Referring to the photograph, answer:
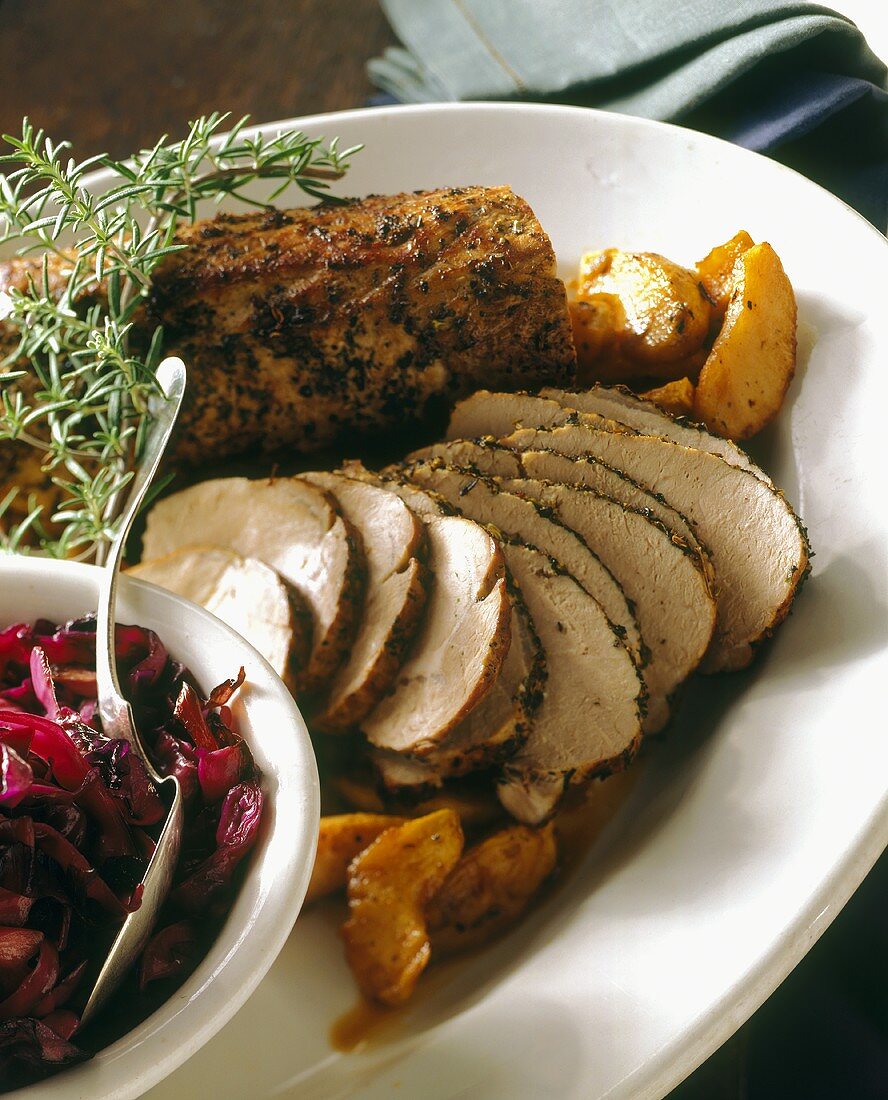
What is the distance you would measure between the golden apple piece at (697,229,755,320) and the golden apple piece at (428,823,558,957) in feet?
4.05

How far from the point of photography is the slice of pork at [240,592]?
Result: 211cm

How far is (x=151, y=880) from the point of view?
1460 mm

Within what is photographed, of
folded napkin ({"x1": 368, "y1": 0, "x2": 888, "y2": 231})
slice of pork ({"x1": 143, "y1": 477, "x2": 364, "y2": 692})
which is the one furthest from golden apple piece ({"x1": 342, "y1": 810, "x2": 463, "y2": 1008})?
folded napkin ({"x1": 368, "y1": 0, "x2": 888, "y2": 231})

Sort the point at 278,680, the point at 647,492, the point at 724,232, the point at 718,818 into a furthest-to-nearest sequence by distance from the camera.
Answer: the point at 724,232, the point at 647,492, the point at 718,818, the point at 278,680

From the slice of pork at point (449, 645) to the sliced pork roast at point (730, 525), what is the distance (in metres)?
0.28

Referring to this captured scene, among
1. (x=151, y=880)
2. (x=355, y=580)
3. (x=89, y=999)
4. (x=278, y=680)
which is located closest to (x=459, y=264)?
(x=355, y=580)

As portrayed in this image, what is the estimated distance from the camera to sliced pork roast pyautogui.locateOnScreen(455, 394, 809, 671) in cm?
202

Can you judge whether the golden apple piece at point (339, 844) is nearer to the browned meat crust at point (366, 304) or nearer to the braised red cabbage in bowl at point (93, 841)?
the braised red cabbage in bowl at point (93, 841)

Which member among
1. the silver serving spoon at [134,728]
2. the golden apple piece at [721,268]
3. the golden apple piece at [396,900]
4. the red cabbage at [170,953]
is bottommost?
the golden apple piece at [396,900]

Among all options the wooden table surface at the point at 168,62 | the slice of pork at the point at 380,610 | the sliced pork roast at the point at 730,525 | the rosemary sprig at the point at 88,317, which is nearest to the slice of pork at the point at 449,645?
the slice of pork at the point at 380,610

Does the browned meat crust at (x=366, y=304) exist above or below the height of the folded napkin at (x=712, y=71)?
below

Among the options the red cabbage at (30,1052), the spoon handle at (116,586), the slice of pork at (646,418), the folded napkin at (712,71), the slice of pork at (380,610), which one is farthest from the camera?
the folded napkin at (712,71)

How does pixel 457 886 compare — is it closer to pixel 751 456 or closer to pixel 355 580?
pixel 355 580

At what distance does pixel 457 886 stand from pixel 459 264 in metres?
1.24
